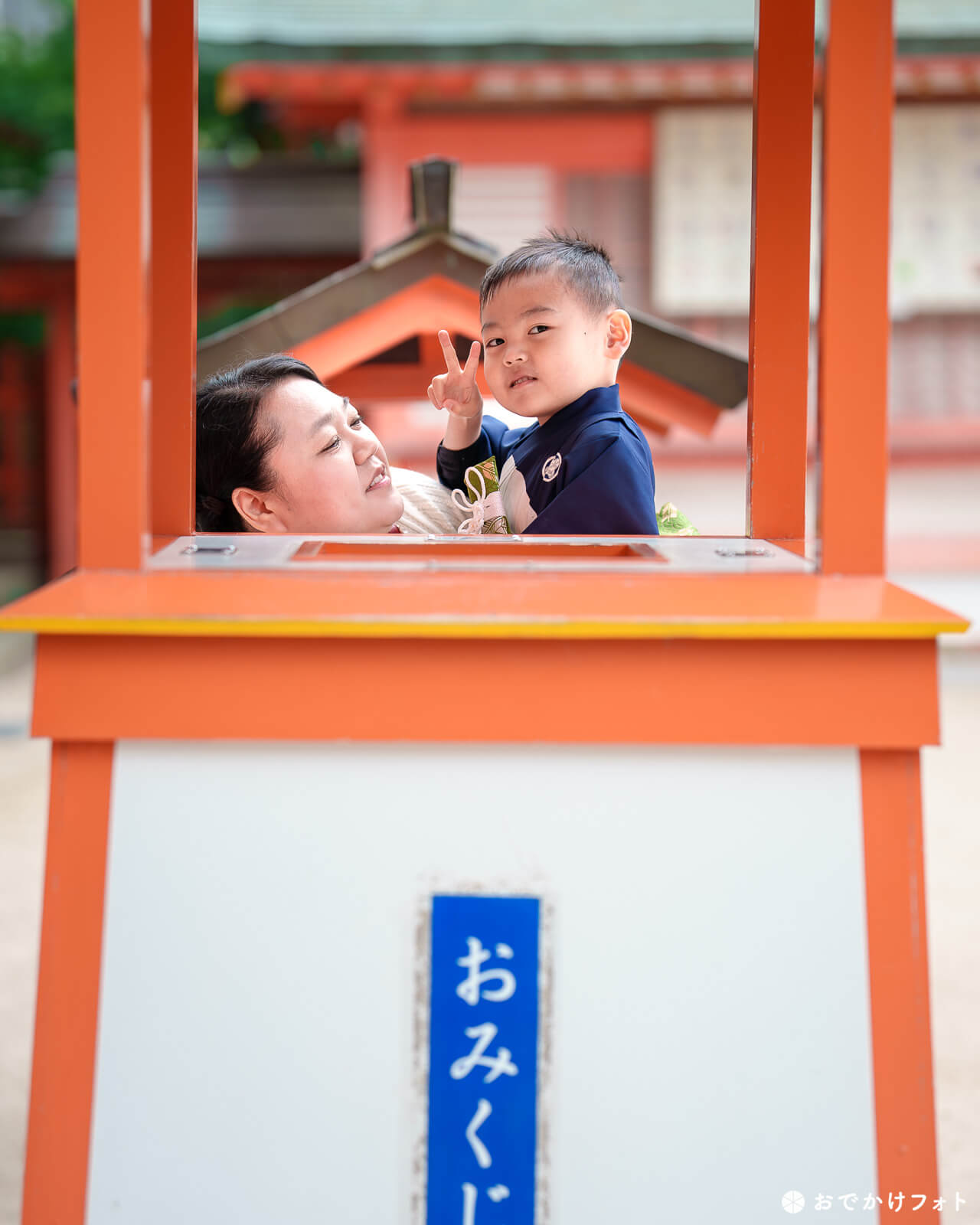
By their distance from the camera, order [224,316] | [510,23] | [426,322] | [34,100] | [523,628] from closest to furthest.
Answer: [523,628], [426,322], [510,23], [34,100], [224,316]

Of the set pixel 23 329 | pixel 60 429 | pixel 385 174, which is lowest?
pixel 60 429

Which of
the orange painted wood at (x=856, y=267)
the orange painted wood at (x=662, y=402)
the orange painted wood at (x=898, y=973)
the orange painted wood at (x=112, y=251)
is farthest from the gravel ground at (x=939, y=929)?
the orange painted wood at (x=662, y=402)

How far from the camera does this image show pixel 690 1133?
3.54ft

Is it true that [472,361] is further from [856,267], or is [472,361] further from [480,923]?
[480,923]

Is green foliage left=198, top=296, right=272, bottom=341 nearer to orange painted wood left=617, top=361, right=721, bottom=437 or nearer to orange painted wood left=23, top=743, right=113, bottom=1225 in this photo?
orange painted wood left=617, top=361, right=721, bottom=437

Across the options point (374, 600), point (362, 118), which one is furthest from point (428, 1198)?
point (362, 118)

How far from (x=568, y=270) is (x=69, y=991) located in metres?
1.30

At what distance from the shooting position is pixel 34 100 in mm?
11281

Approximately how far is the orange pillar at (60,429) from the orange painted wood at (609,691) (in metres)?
7.85

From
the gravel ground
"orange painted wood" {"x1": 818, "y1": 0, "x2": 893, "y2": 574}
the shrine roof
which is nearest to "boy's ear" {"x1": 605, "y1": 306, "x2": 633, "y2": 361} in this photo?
"orange painted wood" {"x1": 818, "y1": 0, "x2": 893, "y2": 574}

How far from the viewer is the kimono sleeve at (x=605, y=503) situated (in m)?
1.70

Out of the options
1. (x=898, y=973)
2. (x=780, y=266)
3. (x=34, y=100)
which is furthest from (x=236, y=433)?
(x=34, y=100)

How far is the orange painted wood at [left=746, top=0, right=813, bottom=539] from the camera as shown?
161 centimetres

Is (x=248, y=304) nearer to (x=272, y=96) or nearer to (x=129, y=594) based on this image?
(x=272, y=96)
